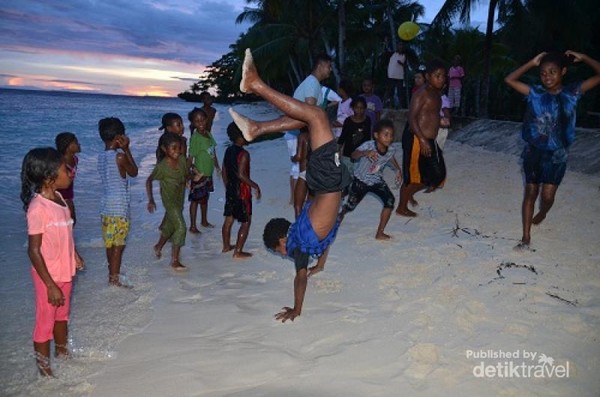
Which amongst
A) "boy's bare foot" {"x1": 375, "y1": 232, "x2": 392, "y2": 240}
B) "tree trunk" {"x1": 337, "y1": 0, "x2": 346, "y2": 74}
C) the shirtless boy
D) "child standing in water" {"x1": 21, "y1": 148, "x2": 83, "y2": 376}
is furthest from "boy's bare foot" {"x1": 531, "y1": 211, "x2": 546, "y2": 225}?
"tree trunk" {"x1": 337, "y1": 0, "x2": 346, "y2": 74}

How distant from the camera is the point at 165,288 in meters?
4.59

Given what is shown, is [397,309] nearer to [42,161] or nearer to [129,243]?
[42,161]

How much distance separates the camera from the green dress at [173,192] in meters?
4.91

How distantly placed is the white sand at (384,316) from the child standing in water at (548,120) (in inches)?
28.2

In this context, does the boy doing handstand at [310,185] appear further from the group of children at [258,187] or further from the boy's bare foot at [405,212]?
the boy's bare foot at [405,212]

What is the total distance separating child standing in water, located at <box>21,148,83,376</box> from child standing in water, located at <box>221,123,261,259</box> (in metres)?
2.39

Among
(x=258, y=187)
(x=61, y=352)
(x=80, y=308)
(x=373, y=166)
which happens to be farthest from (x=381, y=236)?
(x=61, y=352)

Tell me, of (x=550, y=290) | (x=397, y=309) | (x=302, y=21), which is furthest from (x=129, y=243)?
(x=302, y=21)

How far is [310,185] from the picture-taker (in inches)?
146

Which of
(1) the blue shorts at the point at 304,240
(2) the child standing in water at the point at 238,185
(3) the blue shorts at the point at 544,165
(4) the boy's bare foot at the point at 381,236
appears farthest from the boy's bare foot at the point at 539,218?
(2) the child standing in water at the point at 238,185

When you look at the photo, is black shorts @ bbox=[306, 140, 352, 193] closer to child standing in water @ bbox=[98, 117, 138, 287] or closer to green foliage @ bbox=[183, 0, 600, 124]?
child standing in water @ bbox=[98, 117, 138, 287]

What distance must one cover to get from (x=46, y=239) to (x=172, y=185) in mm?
2098

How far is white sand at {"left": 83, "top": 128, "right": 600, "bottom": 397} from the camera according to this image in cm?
290

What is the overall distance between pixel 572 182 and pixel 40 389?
738 cm
